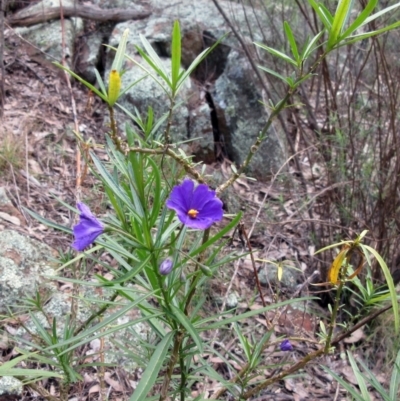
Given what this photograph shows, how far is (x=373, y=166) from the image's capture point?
3.02 meters

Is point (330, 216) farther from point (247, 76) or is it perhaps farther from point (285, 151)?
point (247, 76)

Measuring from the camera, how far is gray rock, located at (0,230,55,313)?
8.01ft

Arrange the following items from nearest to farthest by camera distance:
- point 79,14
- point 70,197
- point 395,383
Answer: point 395,383, point 70,197, point 79,14

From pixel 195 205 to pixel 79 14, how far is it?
4.87 m

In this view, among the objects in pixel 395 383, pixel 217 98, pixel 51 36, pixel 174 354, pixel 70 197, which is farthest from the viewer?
pixel 51 36

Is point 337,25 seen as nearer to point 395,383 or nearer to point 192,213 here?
point 192,213

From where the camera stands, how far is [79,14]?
5172 mm

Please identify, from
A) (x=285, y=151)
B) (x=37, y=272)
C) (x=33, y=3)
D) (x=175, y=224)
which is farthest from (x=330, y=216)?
(x=33, y=3)

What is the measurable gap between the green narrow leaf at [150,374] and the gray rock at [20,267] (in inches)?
58.6

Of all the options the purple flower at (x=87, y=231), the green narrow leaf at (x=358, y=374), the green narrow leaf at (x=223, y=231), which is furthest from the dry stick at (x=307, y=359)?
the purple flower at (x=87, y=231)

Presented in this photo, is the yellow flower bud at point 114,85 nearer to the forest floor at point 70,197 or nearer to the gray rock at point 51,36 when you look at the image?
the forest floor at point 70,197

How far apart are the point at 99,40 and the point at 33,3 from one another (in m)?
0.92

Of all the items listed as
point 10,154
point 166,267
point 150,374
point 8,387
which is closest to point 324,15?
point 166,267

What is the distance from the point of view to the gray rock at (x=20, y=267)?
2441mm
